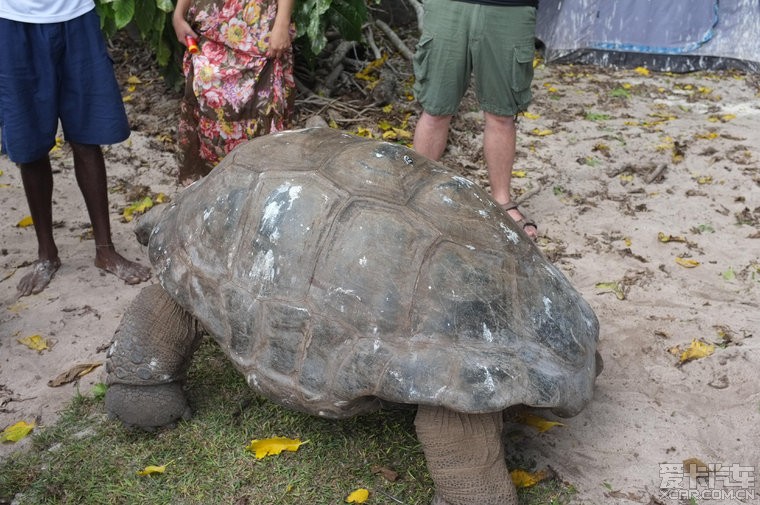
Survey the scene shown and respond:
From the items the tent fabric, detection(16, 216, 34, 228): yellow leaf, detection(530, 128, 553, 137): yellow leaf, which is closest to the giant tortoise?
detection(16, 216, 34, 228): yellow leaf

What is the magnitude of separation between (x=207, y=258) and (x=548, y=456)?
1.53 m

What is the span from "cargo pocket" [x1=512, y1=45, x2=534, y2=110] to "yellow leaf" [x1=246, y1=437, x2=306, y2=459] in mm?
2381

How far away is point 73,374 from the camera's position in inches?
135

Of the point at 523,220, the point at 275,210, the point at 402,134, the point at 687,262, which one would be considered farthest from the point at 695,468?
the point at 402,134

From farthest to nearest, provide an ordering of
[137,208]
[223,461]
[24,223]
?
[137,208] < [24,223] < [223,461]

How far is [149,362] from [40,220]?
1.58 meters

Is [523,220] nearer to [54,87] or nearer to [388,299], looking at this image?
[388,299]

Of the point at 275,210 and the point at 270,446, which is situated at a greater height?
the point at 275,210

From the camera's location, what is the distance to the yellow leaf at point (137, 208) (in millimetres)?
4855

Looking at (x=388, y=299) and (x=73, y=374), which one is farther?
(x=73, y=374)

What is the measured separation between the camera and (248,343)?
8.75ft

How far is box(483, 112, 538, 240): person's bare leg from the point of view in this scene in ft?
14.5

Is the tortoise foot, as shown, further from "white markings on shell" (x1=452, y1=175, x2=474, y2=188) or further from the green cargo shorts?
the green cargo shorts

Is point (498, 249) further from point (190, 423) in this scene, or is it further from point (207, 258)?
point (190, 423)
